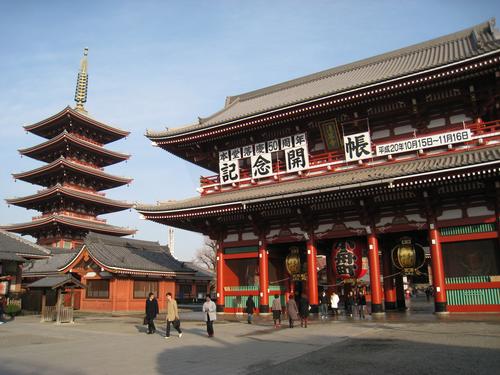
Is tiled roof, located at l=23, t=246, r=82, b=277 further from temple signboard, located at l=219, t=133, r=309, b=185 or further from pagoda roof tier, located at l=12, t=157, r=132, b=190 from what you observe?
temple signboard, located at l=219, t=133, r=309, b=185

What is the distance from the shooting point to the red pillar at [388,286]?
79.3 ft

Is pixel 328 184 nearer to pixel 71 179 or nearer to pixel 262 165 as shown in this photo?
pixel 262 165

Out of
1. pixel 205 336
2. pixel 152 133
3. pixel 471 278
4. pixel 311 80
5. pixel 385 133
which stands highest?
pixel 311 80

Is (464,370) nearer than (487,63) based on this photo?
Yes

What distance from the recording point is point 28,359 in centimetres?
1126

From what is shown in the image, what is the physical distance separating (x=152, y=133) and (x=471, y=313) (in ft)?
66.1

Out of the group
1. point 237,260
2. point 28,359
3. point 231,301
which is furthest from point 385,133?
point 28,359

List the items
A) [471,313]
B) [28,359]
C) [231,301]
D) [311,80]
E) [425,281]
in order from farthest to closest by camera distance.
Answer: [425,281], [311,80], [231,301], [471,313], [28,359]

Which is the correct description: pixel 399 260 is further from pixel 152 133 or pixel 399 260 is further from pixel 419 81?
pixel 152 133

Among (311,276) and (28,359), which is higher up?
(311,276)

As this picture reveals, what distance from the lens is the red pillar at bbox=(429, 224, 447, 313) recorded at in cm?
1898

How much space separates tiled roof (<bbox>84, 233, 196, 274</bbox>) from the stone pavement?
17580mm

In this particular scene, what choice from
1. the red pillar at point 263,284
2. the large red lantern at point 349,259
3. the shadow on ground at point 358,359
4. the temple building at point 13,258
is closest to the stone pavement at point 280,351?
the shadow on ground at point 358,359

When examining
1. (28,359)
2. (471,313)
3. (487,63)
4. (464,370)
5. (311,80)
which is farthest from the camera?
(311,80)
